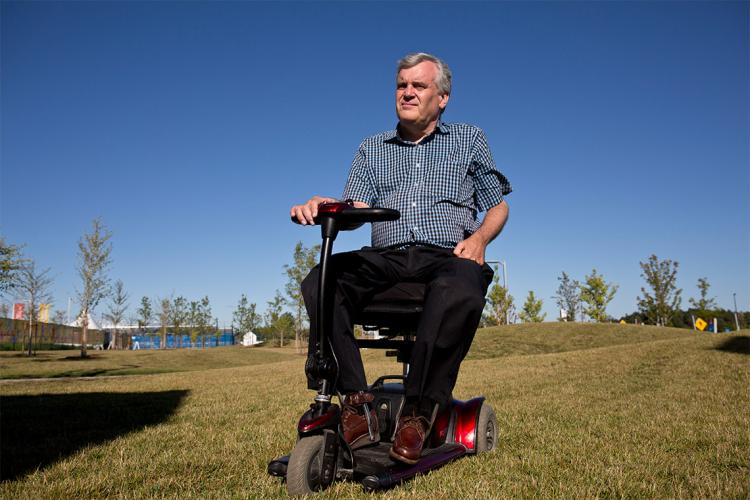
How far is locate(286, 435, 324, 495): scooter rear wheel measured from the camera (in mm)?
2256

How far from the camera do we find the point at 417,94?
3.25 metres

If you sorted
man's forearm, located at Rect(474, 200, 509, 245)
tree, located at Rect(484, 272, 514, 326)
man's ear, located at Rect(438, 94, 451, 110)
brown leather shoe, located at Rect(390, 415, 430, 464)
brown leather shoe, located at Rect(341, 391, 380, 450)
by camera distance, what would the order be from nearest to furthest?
1. brown leather shoe, located at Rect(390, 415, 430, 464)
2. brown leather shoe, located at Rect(341, 391, 380, 450)
3. man's forearm, located at Rect(474, 200, 509, 245)
4. man's ear, located at Rect(438, 94, 451, 110)
5. tree, located at Rect(484, 272, 514, 326)

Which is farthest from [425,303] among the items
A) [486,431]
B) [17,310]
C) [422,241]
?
[17,310]

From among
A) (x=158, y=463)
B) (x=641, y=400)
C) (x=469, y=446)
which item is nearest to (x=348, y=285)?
(x=469, y=446)

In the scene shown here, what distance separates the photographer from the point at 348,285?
8.89ft

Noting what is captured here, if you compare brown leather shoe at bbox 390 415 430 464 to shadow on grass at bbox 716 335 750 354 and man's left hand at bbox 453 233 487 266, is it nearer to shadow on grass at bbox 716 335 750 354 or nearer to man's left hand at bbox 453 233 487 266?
man's left hand at bbox 453 233 487 266

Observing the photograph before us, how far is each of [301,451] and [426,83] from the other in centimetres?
223

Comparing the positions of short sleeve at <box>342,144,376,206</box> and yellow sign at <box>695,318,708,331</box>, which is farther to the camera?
yellow sign at <box>695,318,708,331</box>

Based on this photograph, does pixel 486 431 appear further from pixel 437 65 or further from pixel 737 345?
pixel 737 345

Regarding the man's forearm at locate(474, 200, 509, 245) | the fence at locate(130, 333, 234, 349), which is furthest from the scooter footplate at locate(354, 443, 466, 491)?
the fence at locate(130, 333, 234, 349)

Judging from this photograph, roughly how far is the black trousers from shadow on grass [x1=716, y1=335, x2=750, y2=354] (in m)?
11.6

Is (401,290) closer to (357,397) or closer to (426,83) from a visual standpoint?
(357,397)

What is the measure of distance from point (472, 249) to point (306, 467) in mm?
1343

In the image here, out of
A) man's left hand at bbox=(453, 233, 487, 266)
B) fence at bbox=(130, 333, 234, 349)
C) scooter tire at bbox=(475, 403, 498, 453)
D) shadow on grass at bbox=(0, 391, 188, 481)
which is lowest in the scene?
fence at bbox=(130, 333, 234, 349)
